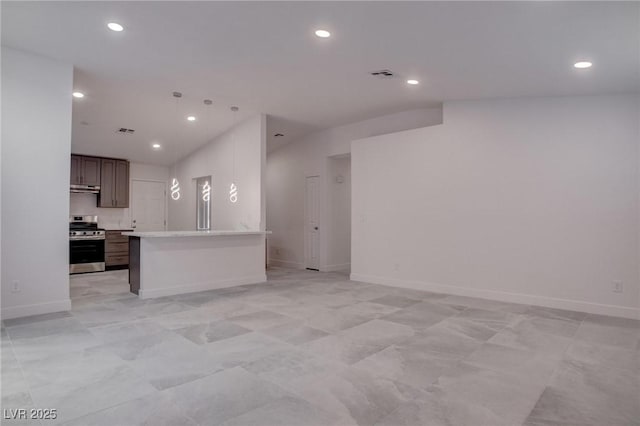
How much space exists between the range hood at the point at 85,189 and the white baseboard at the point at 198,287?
4.19m

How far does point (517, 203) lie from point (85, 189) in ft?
28.2

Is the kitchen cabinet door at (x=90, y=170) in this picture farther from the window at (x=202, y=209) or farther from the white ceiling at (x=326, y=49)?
the white ceiling at (x=326, y=49)

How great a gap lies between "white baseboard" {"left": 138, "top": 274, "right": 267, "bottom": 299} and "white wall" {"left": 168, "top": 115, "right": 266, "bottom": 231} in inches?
38.3

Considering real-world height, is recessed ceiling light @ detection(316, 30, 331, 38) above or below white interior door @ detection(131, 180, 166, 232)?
above

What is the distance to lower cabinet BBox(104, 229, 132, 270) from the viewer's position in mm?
8174

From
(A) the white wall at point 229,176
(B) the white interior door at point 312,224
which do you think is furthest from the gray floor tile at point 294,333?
(B) the white interior door at point 312,224

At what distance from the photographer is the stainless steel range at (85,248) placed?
7.68 metres

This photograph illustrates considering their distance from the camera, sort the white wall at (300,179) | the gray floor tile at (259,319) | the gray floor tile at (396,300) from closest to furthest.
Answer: the gray floor tile at (259,319), the gray floor tile at (396,300), the white wall at (300,179)

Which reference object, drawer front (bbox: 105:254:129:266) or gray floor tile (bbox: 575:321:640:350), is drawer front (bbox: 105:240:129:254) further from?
gray floor tile (bbox: 575:321:640:350)

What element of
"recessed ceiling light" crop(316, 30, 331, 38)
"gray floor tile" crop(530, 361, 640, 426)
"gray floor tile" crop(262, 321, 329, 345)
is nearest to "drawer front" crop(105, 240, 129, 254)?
"gray floor tile" crop(262, 321, 329, 345)

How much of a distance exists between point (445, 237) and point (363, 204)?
1723 mm

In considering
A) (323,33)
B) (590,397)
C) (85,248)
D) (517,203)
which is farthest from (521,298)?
(85,248)

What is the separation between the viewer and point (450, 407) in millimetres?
2307

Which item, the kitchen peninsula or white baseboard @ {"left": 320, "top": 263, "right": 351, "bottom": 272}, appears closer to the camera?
the kitchen peninsula
